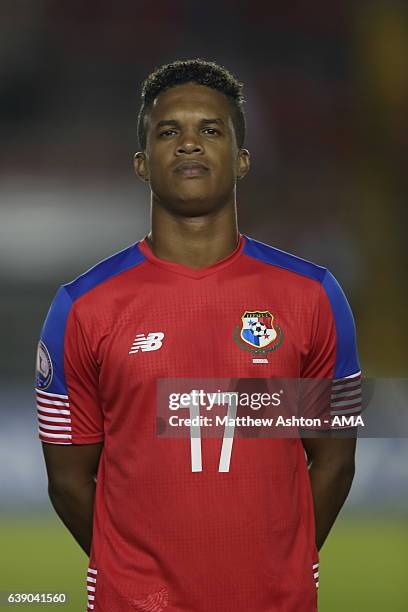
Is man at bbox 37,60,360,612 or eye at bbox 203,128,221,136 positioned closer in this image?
man at bbox 37,60,360,612

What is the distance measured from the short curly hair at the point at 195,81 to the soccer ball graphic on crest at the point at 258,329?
0.36 m

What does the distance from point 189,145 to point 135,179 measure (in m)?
1.27

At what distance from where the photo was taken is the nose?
166cm

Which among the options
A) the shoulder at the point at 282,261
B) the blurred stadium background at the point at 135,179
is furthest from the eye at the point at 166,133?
the blurred stadium background at the point at 135,179

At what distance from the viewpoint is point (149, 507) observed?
161 cm

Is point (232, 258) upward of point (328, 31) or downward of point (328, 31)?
downward

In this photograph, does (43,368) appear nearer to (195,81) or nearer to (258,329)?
(258,329)

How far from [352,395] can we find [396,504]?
992 millimetres

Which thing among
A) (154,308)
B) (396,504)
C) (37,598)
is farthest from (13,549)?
(154,308)

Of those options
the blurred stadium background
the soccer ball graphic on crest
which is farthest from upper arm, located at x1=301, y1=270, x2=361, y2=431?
the blurred stadium background

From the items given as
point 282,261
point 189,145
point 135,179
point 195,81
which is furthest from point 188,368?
point 135,179

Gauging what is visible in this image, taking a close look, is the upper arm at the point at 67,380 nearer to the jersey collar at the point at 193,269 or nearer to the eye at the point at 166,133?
the jersey collar at the point at 193,269

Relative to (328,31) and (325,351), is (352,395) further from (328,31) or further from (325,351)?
(328,31)

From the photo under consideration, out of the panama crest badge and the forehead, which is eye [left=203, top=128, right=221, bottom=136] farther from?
the panama crest badge
